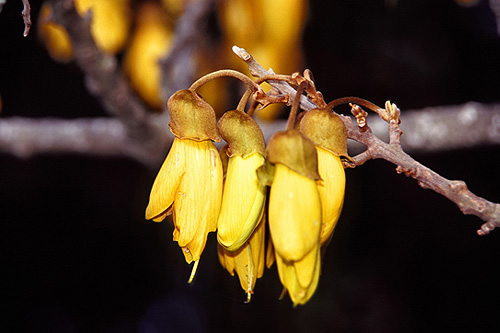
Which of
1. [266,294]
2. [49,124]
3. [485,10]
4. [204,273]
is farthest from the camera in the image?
[204,273]

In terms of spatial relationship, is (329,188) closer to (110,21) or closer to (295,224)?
(295,224)

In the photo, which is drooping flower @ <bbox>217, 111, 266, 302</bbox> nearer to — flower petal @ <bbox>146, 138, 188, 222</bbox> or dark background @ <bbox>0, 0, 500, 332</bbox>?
flower petal @ <bbox>146, 138, 188, 222</bbox>

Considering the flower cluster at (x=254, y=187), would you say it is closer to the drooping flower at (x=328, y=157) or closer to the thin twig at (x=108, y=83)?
the drooping flower at (x=328, y=157)

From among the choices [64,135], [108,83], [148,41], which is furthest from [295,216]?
[64,135]

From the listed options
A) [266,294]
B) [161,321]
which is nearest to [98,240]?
[161,321]

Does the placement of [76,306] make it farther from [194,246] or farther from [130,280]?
[194,246]

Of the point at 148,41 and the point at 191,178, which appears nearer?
the point at 191,178
